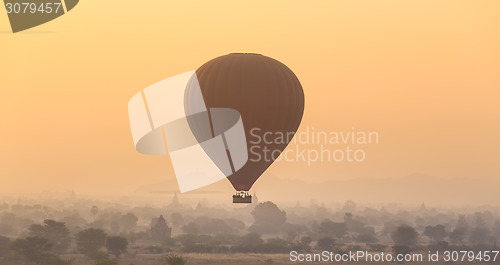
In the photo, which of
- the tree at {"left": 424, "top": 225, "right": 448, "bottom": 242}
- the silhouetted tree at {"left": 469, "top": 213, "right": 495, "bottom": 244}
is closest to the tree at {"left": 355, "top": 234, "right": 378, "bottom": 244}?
the tree at {"left": 424, "top": 225, "right": 448, "bottom": 242}

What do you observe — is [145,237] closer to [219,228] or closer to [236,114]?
[219,228]

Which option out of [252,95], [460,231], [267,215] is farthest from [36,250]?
[252,95]

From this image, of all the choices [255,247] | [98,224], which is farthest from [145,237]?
[255,247]

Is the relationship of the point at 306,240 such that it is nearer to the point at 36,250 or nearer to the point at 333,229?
the point at 333,229

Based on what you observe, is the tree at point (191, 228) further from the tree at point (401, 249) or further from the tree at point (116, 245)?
the tree at point (401, 249)

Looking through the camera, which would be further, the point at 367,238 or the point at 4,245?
the point at 367,238
